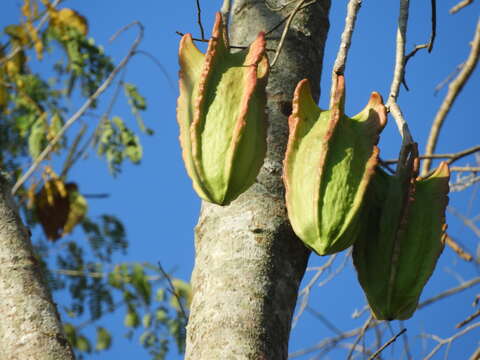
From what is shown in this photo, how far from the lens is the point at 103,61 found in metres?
4.84

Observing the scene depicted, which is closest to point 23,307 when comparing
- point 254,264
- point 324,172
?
point 254,264

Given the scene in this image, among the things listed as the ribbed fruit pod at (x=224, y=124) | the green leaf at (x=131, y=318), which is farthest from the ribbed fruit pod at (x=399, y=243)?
the green leaf at (x=131, y=318)

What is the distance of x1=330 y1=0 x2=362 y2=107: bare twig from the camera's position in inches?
68.5

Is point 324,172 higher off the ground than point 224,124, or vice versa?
point 224,124

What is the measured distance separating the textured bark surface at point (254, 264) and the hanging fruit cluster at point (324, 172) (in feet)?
0.39

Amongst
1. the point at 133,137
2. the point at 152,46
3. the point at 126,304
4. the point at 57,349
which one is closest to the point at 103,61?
the point at 133,137

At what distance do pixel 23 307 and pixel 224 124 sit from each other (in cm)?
64

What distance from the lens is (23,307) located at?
6.05 feet

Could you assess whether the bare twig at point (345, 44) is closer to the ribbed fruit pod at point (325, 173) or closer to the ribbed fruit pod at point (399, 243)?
the ribbed fruit pod at point (325, 173)

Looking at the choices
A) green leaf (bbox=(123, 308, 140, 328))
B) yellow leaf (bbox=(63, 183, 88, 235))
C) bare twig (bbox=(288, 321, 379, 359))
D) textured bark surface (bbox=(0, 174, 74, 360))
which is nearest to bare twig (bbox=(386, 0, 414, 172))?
textured bark surface (bbox=(0, 174, 74, 360))

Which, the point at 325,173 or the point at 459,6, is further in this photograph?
the point at 459,6

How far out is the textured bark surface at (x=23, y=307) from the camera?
1800mm

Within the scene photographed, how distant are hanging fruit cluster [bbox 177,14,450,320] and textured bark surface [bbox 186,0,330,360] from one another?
118 mm

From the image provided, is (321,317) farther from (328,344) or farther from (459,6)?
(459,6)
